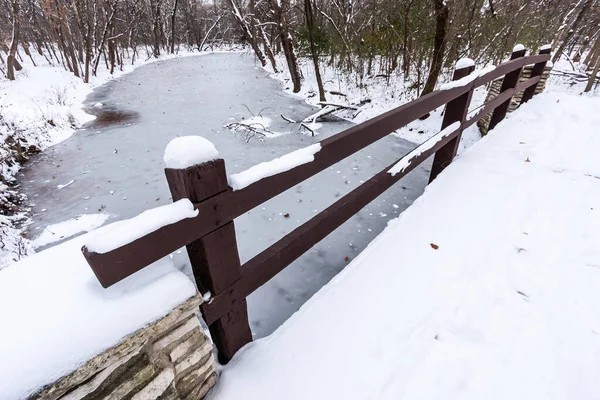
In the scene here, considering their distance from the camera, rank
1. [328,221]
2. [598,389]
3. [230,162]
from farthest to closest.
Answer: [230,162] < [328,221] < [598,389]

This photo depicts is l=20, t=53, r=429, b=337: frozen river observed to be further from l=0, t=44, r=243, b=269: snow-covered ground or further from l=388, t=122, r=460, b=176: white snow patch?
l=388, t=122, r=460, b=176: white snow patch

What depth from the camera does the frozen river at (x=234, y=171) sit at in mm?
3160

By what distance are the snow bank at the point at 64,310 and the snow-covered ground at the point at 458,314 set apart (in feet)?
2.47

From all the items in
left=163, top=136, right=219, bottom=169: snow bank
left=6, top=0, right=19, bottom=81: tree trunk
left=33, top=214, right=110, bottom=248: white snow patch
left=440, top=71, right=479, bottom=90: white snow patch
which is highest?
left=6, top=0, right=19, bottom=81: tree trunk

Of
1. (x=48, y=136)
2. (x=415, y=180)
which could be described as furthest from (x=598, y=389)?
(x=48, y=136)

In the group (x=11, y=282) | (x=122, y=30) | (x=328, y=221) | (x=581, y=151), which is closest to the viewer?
(x=11, y=282)

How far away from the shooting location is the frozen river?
3160 millimetres

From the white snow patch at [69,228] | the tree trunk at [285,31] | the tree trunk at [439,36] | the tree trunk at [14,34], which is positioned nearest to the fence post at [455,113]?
the tree trunk at [439,36]

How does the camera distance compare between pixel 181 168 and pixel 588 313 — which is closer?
pixel 181 168

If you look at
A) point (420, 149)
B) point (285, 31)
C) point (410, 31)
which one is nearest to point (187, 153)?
point (420, 149)

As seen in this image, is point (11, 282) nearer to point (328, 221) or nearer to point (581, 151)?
point (328, 221)

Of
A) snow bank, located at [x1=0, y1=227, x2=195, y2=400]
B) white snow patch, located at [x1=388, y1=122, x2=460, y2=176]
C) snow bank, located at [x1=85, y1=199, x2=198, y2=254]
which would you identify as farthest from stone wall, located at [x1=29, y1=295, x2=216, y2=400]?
white snow patch, located at [x1=388, y1=122, x2=460, y2=176]

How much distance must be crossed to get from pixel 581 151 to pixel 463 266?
2986 millimetres

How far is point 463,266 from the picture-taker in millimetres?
2088
